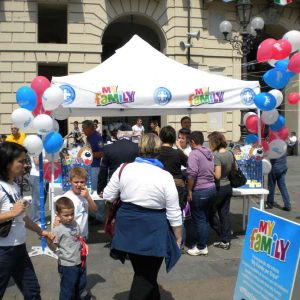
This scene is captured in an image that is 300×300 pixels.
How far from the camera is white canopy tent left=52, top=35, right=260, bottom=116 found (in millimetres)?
6594

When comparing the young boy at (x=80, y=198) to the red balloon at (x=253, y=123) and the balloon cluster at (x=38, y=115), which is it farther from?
the red balloon at (x=253, y=123)

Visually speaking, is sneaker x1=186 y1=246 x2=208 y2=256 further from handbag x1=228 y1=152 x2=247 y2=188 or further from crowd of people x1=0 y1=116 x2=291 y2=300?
crowd of people x1=0 y1=116 x2=291 y2=300

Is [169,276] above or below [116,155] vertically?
below

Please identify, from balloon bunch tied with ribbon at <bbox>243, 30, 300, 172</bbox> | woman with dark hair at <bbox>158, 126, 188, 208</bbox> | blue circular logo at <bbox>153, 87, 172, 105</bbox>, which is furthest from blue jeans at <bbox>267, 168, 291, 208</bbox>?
woman with dark hair at <bbox>158, 126, 188, 208</bbox>

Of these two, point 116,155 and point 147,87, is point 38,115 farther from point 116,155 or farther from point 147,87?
point 147,87

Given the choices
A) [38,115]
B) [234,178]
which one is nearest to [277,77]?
[234,178]

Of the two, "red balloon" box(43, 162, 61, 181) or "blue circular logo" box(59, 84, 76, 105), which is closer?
"blue circular logo" box(59, 84, 76, 105)

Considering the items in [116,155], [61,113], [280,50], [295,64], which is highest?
[280,50]

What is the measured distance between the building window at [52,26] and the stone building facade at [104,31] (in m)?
0.29

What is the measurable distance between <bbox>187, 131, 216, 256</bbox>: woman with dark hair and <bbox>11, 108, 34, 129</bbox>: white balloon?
2234 millimetres

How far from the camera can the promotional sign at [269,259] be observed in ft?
10.4

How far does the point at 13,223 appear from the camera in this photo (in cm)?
332

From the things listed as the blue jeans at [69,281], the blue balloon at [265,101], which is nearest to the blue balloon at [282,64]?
the blue balloon at [265,101]

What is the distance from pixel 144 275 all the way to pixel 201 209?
2449 mm
